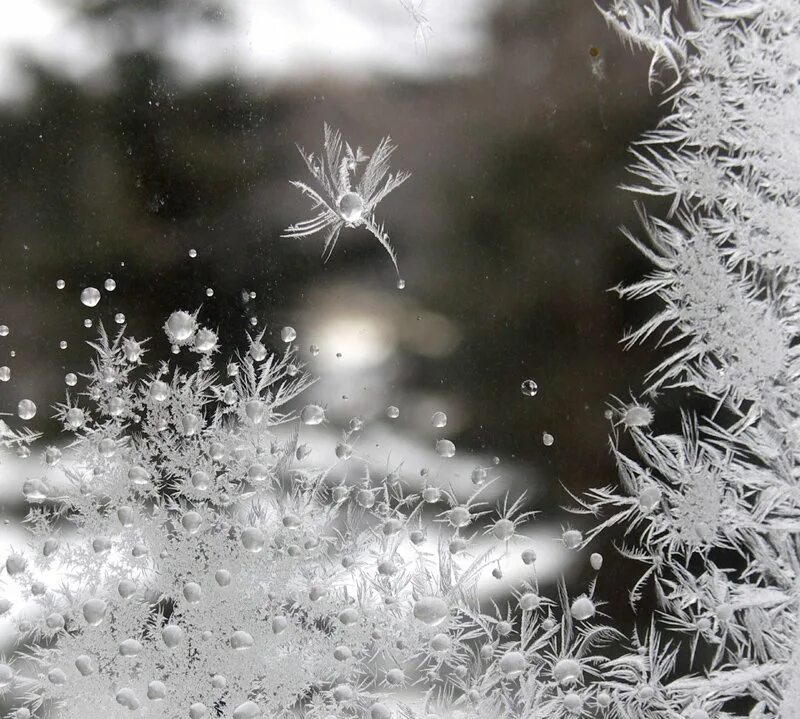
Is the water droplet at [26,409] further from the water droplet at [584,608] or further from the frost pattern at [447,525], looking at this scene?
the water droplet at [584,608]

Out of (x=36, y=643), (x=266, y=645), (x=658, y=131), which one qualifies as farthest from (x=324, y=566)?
(x=658, y=131)

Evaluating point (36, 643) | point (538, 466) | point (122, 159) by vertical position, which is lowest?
point (36, 643)

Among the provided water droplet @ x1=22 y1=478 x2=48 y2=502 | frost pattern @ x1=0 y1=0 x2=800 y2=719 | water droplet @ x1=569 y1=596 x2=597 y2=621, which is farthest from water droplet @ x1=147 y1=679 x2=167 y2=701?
water droplet @ x1=569 y1=596 x2=597 y2=621

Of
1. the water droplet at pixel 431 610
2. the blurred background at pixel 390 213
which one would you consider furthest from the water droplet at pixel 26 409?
the water droplet at pixel 431 610

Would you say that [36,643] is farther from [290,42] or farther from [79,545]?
[290,42]

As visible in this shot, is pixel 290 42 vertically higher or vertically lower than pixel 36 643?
higher
